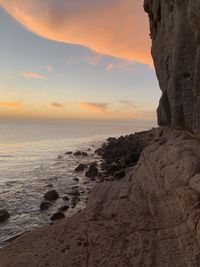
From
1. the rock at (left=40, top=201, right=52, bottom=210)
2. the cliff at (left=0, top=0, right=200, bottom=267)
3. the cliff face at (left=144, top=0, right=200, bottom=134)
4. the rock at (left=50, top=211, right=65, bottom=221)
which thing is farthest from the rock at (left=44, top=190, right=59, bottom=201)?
the cliff face at (left=144, top=0, right=200, bottom=134)

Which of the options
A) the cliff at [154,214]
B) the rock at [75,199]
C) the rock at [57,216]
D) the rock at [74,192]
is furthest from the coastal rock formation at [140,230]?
the rock at [74,192]

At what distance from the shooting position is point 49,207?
16578 mm

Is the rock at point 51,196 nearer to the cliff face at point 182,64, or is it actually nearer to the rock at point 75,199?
the rock at point 75,199

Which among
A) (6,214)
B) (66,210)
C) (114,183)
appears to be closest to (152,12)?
(114,183)

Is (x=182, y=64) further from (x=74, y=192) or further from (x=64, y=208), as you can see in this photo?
(x=74, y=192)

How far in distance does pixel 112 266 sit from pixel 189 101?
7.34 meters

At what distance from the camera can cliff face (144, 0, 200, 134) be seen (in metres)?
11.6

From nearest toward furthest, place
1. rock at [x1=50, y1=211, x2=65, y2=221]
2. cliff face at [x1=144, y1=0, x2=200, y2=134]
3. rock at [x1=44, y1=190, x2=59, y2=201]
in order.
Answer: cliff face at [x1=144, y1=0, x2=200, y2=134]
rock at [x1=50, y1=211, x2=65, y2=221]
rock at [x1=44, y1=190, x2=59, y2=201]

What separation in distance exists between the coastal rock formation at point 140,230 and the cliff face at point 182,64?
141 centimetres

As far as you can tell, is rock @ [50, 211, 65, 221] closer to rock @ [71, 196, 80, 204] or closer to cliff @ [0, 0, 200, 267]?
cliff @ [0, 0, 200, 267]

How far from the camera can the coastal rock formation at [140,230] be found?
27.3 feet

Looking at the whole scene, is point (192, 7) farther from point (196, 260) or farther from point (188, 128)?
point (196, 260)

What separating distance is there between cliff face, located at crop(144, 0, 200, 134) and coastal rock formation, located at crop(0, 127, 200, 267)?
141cm

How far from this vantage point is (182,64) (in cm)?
1320
